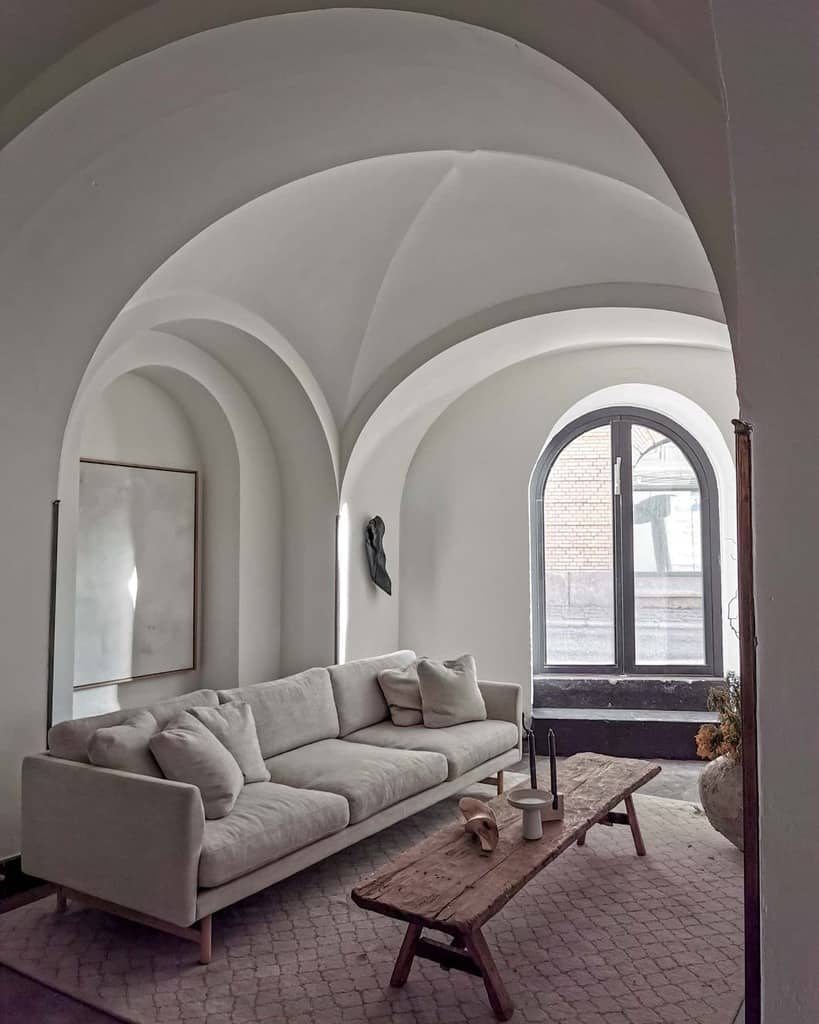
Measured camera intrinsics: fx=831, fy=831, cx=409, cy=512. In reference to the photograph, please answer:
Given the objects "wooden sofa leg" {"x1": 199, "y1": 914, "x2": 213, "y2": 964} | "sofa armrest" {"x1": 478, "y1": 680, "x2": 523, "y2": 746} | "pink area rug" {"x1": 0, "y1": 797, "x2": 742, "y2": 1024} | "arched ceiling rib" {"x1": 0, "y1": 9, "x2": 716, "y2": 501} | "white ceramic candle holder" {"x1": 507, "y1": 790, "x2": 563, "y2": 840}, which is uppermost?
"arched ceiling rib" {"x1": 0, "y1": 9, "x2": 716, "y2": 501}

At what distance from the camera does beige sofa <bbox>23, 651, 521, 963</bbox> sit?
3.18 meters

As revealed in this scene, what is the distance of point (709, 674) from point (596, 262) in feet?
12.2

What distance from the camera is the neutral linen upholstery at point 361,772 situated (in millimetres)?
4086

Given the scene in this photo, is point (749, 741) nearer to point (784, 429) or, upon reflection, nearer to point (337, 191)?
point (784, 429)

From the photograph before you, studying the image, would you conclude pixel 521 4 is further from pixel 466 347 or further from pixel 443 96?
pixel 466 347

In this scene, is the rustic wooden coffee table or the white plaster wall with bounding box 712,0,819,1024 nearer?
the white plaster wall with bounding box 712,0,819,1024

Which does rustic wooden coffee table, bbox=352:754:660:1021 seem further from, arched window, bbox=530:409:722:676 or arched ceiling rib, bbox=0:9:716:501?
arched window, bbox=530:409:722:676

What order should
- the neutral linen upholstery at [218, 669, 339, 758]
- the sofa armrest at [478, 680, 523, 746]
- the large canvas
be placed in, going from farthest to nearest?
the sofa armrest at [478, 680, 523, 746]
the large canvas
the neutral linen upholstery at [218, 669, 339, 758]

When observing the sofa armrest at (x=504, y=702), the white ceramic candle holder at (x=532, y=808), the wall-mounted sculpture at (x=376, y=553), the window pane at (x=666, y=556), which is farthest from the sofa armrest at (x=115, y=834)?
the window pane at (x=666, y=556)

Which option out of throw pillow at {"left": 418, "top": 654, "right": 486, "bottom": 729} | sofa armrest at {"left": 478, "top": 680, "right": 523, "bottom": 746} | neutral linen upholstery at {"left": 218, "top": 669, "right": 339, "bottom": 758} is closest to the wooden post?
neutral linen upholstery at {"left": 218, "top": 669, "right": 339, "bottom": 758}

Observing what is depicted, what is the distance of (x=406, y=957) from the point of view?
3.01 meters

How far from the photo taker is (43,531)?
13.7 feet

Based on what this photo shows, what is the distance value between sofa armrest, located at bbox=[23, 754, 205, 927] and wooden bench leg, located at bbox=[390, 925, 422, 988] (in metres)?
0.78

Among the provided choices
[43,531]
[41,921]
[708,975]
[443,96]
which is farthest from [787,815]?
[43,531]
